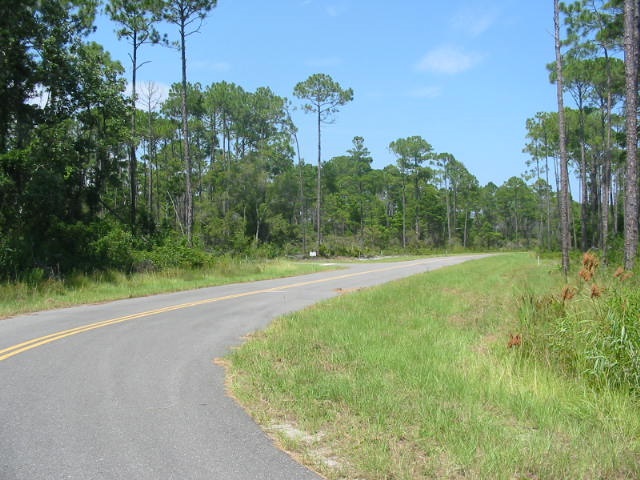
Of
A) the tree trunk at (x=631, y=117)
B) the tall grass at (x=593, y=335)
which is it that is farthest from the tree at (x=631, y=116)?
the tall grass at (x=593, y=335)

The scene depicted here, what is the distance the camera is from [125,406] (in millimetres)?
5855

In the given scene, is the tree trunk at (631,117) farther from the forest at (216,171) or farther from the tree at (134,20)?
the tree at (134,20)

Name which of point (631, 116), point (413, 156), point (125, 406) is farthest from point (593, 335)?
point (413, 156)

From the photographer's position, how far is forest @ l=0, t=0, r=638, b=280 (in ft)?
65.4

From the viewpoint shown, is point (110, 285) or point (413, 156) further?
point (413, 156)

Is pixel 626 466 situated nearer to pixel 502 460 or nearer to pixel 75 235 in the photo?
pixel 502 460

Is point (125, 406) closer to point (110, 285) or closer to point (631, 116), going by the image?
point (110, 285)

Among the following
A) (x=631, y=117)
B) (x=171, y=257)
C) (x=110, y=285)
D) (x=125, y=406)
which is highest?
(x=631, y=117)

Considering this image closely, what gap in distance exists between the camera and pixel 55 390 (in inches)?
255

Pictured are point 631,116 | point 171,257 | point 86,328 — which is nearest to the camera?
point 86,328

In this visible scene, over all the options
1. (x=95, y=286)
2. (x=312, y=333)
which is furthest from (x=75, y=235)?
(x=312, y=333)

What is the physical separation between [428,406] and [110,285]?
1699 centimetres

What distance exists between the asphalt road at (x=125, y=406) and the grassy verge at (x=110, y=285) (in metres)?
3.83

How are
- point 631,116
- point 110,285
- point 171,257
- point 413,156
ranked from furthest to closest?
point 413,156 → point 171,257 → point 110,285 → point 631,116
